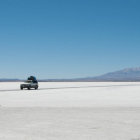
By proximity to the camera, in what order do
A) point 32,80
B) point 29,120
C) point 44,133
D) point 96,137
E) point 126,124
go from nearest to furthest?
point 96,137
point 44,133
point 126,124
point 29,120
point 32,80

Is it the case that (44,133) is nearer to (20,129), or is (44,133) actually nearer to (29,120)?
(20,129)

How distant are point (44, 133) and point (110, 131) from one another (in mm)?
2181

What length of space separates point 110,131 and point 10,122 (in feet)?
14.9

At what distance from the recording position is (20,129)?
1216 centimetres

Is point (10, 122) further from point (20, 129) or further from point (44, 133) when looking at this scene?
point (44, 133)

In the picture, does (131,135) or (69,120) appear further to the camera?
(69,120)

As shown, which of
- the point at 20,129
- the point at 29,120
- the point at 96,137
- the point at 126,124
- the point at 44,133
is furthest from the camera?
the point at 29,120

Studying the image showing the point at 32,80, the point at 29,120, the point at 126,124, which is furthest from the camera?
the point at 32,80

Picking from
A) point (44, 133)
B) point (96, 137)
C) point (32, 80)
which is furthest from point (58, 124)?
point (32, 80)

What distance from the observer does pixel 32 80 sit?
194ft

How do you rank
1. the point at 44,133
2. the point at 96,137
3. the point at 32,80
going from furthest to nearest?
the point at 32,80, the point at 44,133, the point at 96,137

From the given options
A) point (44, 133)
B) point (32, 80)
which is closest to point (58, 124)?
point (44, 133)

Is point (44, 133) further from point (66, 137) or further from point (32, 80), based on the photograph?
point (32, 80)

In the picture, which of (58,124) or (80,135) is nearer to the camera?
(80,135)
